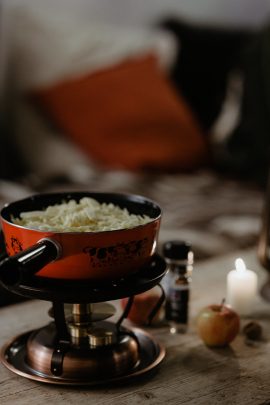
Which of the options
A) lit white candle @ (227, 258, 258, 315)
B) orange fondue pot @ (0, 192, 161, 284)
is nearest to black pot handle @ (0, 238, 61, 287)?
orange fondue pot @ (0, 192, 161, 284)

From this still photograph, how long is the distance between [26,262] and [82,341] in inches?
9.9

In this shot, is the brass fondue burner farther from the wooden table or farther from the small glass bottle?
the small glass bottle

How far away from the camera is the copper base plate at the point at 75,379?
0.94 meters

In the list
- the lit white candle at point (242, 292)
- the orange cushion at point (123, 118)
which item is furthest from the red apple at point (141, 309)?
the orange cushion at point (123, 118)

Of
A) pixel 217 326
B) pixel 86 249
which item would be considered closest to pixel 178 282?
pixel 217 326

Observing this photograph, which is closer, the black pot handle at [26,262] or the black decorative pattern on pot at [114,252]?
the black pot handle at [26,262]

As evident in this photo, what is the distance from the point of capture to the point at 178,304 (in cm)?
121

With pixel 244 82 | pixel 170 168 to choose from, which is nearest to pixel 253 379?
pixel 170 168

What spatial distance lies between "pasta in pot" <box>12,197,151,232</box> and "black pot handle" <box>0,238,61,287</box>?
6 centimetres

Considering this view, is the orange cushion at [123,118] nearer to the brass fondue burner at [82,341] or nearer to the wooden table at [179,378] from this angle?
the wooden table at [179,378]

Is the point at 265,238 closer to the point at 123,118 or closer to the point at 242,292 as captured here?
the point at 242,292

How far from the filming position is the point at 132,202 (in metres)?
1.09

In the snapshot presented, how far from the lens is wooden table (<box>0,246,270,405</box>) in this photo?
918 mm

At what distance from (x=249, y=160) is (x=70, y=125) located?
68 centimetres
